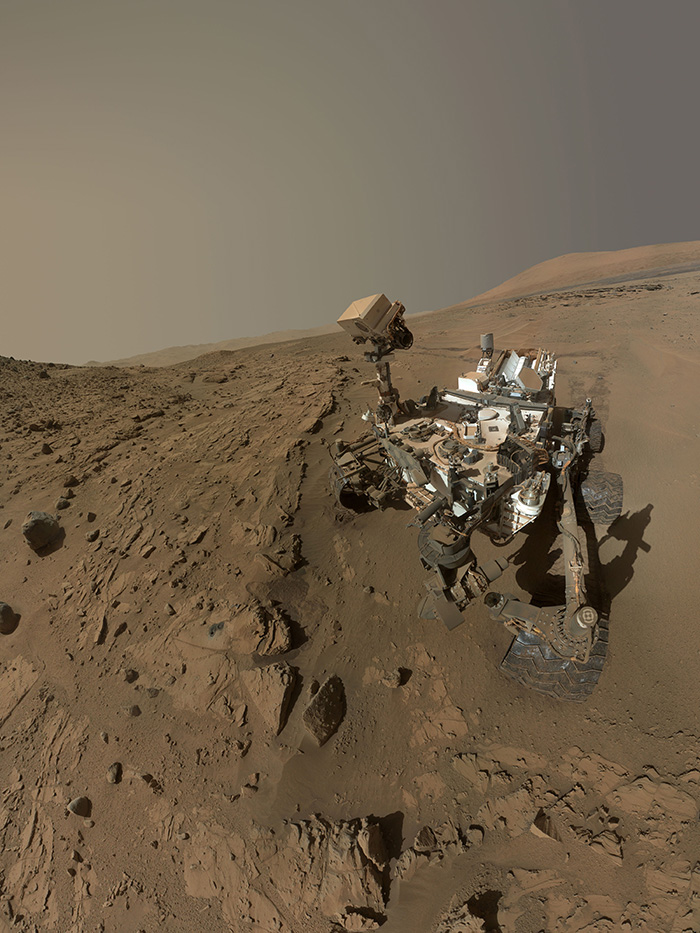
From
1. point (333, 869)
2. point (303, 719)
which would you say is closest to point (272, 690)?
point (303, 719)

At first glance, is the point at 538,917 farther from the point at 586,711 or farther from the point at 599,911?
the point at 586,711

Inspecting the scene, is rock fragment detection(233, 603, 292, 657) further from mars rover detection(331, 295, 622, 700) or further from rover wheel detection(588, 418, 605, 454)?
rover wheel detection(588, 418, 605, 454)

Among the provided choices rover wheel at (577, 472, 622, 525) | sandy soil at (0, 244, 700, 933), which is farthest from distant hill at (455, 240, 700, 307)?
rover wheel at (577, 472, 622, 525)

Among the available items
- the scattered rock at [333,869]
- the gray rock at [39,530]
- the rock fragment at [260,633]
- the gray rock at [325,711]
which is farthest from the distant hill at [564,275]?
the scattered rock at [333,869]

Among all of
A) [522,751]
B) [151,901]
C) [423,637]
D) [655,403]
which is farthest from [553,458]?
[151,901]

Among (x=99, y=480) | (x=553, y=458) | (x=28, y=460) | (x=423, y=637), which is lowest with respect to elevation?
(x=423, y=637)

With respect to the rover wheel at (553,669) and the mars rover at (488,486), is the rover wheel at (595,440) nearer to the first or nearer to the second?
the mars rover at (488,486)

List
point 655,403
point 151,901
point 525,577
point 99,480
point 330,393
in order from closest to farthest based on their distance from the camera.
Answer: point 151,901 < point 525,577 < point 99,480 < point 655,403 < point 330,393
